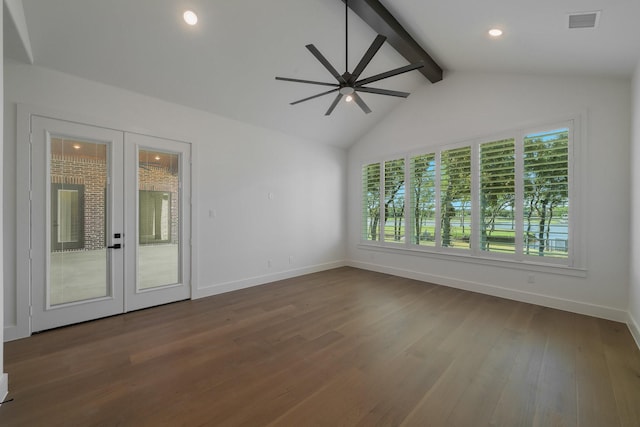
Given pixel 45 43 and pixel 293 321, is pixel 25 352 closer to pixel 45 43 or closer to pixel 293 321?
pixel 293 321

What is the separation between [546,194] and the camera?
3811mm

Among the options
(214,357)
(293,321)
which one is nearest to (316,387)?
(214,357)

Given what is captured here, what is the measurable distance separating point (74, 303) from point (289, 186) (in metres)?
3.64

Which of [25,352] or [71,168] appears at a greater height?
[71,168]

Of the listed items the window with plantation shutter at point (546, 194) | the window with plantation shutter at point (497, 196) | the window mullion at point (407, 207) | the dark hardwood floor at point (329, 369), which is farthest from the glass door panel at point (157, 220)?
the window with plantation shutter at point (546, 194)

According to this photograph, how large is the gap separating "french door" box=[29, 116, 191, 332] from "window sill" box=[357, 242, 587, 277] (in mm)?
3965

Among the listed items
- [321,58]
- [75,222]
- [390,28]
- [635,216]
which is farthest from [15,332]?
[635,216]

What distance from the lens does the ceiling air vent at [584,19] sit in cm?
243

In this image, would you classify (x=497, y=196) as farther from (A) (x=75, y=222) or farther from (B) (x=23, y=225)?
(B) (x=23, y=225)

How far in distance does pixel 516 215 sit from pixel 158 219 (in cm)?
535

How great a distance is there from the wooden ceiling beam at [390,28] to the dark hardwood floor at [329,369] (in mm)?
3732

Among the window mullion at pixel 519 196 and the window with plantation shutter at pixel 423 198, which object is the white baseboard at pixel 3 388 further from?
the window mullion at pixel 519 196

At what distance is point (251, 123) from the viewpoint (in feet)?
15.8

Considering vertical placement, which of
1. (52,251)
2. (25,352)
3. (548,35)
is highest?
(548,35)
